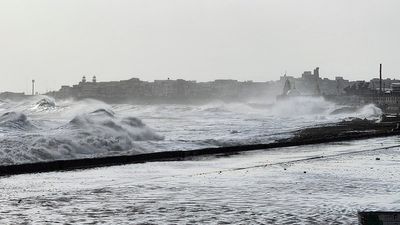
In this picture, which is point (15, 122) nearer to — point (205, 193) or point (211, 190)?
point (211, 190)

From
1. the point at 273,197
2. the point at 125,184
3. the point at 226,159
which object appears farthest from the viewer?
the point at 226,159

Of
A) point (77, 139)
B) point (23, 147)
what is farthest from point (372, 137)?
point (23, 147)

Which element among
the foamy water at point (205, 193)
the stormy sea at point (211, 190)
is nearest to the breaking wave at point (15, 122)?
the stormy sea at point (211, 190)

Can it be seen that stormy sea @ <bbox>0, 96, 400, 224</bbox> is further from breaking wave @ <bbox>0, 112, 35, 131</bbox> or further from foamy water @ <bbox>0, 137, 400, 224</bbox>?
breaking wave @ <bbox>0, 112, 35, 131</bbox>

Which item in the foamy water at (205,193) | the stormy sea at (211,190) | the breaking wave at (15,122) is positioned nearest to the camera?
the foamy water at (205,193)

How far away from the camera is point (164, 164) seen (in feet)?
51.8

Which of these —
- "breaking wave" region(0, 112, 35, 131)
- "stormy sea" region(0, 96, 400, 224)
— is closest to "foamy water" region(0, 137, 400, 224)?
"stormy sea" region(0, 96, 400, 224)

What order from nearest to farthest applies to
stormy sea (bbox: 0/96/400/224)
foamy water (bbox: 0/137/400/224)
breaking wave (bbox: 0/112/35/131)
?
1. foamy water (bbox: 0/137/400/224)
2. stormy sea (bbox: 0/96/400/224)
3. breaking wave (bbox: 0/112/35/131)

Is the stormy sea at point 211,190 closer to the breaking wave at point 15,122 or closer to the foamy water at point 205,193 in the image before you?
the foamy water at point 205,193

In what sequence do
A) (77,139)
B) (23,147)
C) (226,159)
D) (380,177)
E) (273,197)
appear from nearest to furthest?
(273,197)
(380,177)
(226,159)
(23,147)
(77,139)

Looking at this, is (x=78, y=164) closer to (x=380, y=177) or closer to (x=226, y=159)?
(x=226, y=159)

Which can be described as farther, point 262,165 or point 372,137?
point 372,137

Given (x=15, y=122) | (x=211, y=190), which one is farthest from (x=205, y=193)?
(x=15, y=122)

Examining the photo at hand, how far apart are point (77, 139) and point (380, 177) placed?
12.7 m
